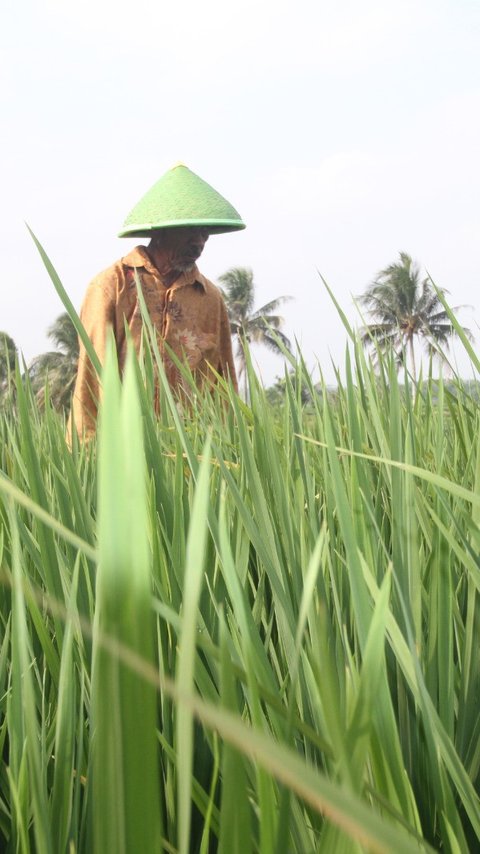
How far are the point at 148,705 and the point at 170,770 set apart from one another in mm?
194

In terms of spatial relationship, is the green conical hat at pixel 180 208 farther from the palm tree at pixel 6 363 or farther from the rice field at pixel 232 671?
the rice field at pixel 232 671

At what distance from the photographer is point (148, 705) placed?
0.40 ft

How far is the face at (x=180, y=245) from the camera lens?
9.76ft

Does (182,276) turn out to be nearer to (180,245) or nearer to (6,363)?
(180,245)

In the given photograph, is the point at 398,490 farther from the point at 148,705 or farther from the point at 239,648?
the point at 148,705

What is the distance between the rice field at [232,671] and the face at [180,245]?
2.44 m

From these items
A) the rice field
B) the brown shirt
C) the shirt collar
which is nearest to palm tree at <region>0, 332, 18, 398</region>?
the rice field

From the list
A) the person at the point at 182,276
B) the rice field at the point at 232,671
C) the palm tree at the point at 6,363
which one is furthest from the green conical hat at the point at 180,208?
the rice field at the point at 232,671

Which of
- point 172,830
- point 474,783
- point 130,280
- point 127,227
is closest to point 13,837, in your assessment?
point 172,830

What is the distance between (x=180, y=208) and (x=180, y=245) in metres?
0.14

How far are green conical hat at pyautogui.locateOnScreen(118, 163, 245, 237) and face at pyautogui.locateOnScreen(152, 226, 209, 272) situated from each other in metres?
0.04

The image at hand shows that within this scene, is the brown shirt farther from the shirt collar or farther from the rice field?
the rice field

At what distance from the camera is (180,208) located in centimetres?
302

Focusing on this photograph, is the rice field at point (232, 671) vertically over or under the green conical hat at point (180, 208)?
under
